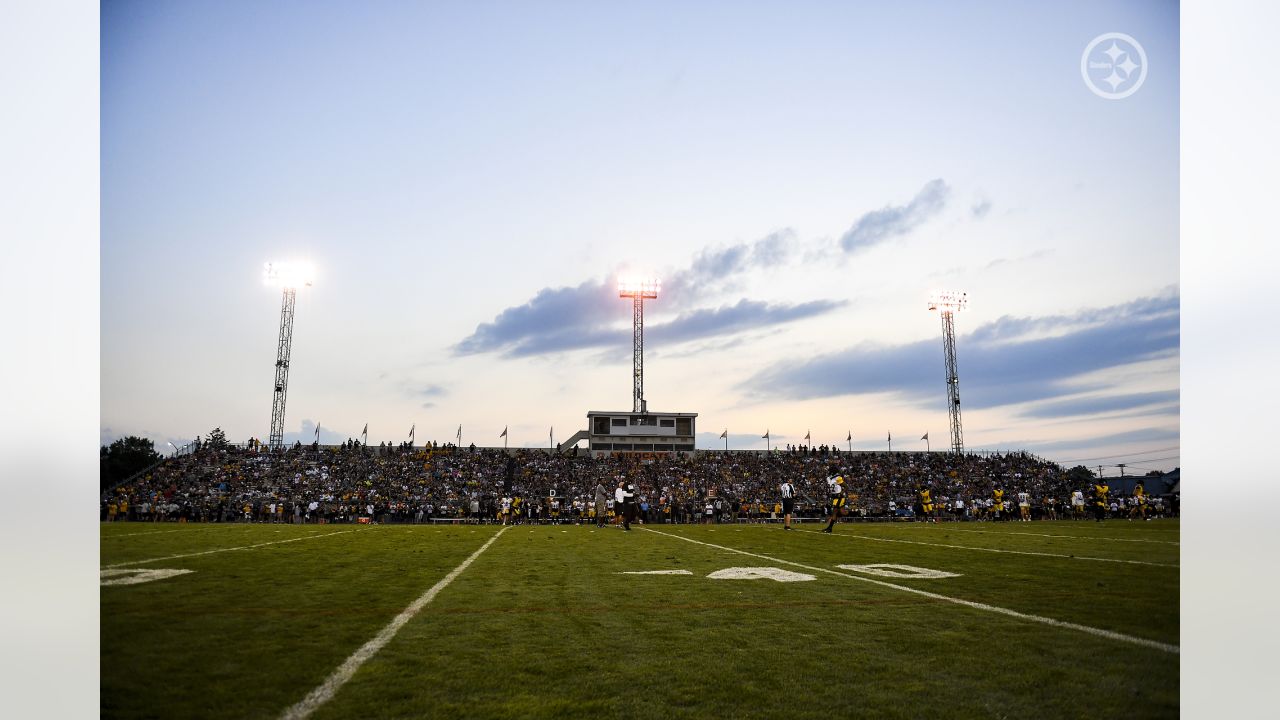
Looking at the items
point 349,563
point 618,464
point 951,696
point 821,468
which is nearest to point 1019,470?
point 821,468

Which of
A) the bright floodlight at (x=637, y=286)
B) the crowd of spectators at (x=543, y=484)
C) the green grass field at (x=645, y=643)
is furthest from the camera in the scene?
the bright floodlight at (x=637, y=286)

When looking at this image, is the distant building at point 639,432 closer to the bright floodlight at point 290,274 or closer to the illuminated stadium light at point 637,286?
the illuminated stadium light at point 637,286

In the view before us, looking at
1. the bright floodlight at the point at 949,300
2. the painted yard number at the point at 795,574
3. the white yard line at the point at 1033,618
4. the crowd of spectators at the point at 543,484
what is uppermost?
the bright floodlight at the point at 949,300

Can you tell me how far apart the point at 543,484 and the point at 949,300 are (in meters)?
26.3

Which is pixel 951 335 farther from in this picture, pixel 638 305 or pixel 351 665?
pixel 351 665

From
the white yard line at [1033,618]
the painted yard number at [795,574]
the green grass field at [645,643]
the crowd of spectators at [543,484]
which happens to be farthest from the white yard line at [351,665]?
the crowd of spectators at [543,484]

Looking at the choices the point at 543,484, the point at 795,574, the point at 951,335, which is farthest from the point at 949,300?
the point at 795,574

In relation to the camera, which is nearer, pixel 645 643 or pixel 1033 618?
pixel 645 643

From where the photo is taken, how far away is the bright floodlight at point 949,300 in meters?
45.6

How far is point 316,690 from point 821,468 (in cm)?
4347

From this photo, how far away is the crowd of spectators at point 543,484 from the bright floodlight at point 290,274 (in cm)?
919

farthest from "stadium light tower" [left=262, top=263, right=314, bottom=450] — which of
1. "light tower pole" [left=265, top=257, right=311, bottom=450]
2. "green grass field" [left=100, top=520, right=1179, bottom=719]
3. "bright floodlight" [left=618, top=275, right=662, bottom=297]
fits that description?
"green grass field" [left=100, top=520, right=1179, bottom=719]

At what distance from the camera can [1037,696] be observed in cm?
376

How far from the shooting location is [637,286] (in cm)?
5072
